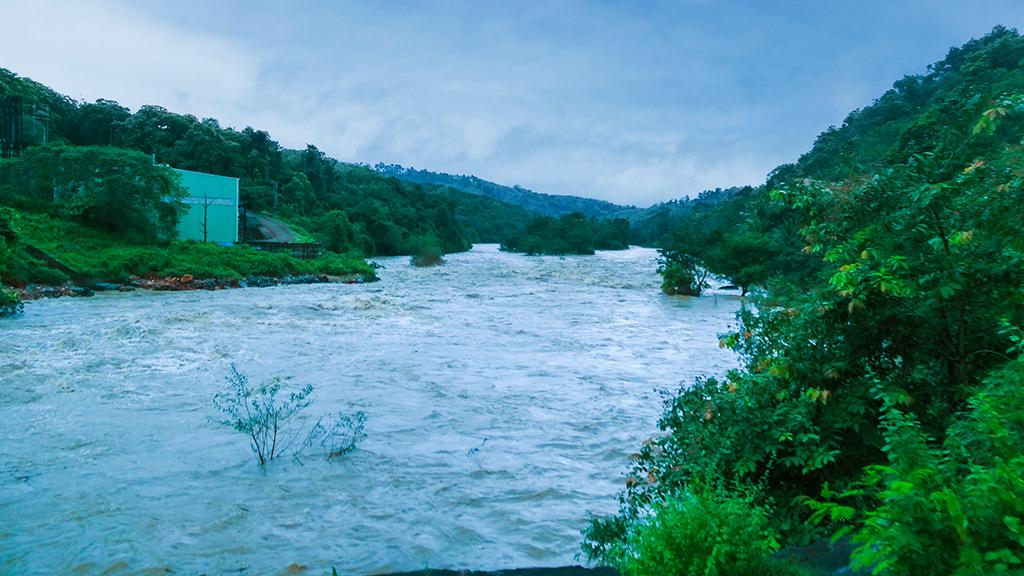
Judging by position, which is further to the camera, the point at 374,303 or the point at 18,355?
the point at 374,303

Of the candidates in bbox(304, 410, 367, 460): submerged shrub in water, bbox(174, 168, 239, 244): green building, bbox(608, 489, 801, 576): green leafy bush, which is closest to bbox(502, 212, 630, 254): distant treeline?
bbox(174, 168, 239, 244): green building

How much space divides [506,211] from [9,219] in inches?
4789

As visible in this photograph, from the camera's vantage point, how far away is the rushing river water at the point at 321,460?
223 inches

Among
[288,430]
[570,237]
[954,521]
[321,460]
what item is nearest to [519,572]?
[954,521]

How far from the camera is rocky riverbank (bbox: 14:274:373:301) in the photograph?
23.9 metres

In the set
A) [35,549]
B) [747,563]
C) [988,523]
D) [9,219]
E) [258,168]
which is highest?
[258,168]

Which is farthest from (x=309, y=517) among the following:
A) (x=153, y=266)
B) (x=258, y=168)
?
(x=258, y=168)

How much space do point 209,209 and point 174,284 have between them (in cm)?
1592

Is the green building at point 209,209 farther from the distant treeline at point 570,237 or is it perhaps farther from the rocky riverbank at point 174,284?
the distant treeline at point 570,237

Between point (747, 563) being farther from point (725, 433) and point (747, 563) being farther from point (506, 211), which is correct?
point (506, 211)

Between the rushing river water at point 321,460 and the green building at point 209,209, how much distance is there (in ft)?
76.0

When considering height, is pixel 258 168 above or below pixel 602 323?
above

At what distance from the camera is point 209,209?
4347 centimetres

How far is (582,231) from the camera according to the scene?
283ft
